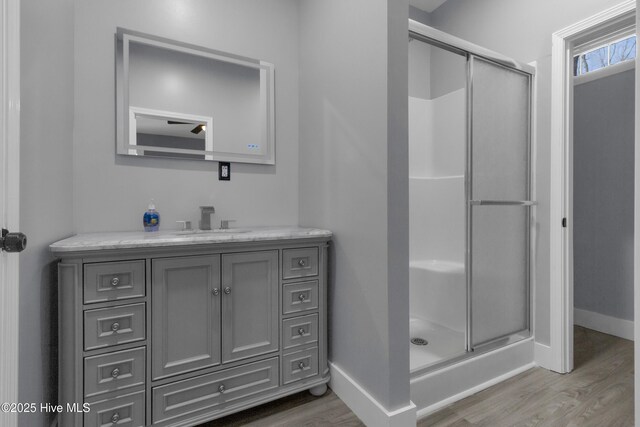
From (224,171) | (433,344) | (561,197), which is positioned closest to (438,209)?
(561,197)

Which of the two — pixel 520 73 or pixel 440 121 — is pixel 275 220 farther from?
pixel 520 73

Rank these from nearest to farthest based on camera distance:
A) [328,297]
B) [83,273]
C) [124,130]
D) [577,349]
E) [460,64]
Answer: [83,273]
[124,130]
[328,297]
[577,349]
[460,64]

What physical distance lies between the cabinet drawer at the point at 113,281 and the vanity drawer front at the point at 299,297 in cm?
65

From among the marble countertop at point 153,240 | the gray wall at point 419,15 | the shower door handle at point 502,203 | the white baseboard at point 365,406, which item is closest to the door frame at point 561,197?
the shower door handle at point 502,203

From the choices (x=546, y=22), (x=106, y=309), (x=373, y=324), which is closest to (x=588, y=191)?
(x=546, y=22)

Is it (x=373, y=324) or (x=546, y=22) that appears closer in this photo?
(x=373, y=324)

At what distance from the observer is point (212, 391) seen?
142 centimetres

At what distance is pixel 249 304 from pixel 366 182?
0.82 m

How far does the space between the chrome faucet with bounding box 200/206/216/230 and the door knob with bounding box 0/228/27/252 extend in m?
1.02

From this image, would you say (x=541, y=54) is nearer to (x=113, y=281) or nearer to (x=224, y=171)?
(x=224, y=171)

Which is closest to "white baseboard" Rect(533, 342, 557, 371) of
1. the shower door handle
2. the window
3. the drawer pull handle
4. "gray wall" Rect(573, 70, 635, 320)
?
the shower door handle

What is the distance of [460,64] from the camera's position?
268cm

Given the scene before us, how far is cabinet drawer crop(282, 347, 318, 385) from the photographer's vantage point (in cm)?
158

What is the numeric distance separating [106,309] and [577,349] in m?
2.98
